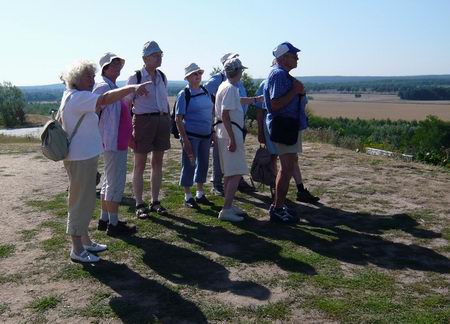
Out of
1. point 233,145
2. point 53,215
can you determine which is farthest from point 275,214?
point 53,215

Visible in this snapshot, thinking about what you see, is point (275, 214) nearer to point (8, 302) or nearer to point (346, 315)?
point (346, 315)

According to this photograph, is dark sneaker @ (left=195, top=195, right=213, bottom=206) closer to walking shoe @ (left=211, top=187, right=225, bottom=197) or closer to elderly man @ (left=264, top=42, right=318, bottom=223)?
walking shoe @ (left=211, top=187, right=225, bottom=197)

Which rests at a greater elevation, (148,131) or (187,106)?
(187,106)

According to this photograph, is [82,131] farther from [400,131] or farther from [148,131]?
[400,131]

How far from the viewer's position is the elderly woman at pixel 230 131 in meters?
5.12

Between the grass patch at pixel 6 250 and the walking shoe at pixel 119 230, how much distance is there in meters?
0.89

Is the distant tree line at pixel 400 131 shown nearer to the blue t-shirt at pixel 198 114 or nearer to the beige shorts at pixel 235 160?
the blue t-shirt at pixel 198 114

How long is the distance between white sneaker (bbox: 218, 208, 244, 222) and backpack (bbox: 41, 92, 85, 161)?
6.81ft

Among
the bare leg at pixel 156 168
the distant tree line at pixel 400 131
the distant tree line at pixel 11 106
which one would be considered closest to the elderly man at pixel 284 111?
the bare leg at pixel 156 168

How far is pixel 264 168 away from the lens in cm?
610

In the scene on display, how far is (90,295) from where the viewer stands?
3650 millimetres

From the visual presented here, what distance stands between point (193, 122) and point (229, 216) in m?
1.20

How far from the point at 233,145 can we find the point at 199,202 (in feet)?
4.41

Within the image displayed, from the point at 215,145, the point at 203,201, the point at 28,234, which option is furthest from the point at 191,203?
the point at 28,234
